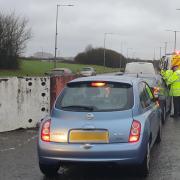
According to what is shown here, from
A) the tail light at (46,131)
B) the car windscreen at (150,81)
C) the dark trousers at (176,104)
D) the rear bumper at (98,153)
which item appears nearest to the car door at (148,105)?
the rear bumper at (98,153)

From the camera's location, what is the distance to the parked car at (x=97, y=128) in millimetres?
6762

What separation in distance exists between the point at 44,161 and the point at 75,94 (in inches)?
46.7

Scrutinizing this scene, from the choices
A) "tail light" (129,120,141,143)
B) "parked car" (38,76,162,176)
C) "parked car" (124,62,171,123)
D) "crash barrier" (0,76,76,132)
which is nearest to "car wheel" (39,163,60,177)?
"parked car" (38,76,162,176)

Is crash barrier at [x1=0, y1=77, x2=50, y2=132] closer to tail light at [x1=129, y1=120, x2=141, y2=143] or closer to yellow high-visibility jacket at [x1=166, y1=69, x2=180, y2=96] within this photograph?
yellow high-visibility jacket at [x1=166, y1=69, x2=180, y2=96]

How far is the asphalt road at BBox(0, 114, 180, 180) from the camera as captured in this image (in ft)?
24.2

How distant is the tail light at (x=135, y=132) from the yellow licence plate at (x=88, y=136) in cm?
34

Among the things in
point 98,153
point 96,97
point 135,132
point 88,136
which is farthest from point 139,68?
point 98,153

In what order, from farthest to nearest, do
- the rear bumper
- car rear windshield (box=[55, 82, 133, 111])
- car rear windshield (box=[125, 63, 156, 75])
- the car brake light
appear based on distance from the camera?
Answer: car rear windshield (box=[125, 63, 156, 75]), the car brake light, car rear windshield (box=[55, 82, 133, 111]), the rear bumper

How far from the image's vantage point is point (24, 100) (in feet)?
40.1

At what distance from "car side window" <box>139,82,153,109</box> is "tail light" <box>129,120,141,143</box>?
0.74 metres

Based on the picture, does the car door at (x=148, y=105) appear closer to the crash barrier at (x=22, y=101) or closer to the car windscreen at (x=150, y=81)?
the crash barrier at (x=22, y=101)

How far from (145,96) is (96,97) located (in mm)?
1214

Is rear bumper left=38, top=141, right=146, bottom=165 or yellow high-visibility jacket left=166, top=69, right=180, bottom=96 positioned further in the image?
yellow high-visibility jacket left=166, top=69, right=180, bottom=96

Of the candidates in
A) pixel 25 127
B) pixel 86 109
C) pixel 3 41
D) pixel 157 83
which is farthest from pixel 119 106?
pixel 3 41
